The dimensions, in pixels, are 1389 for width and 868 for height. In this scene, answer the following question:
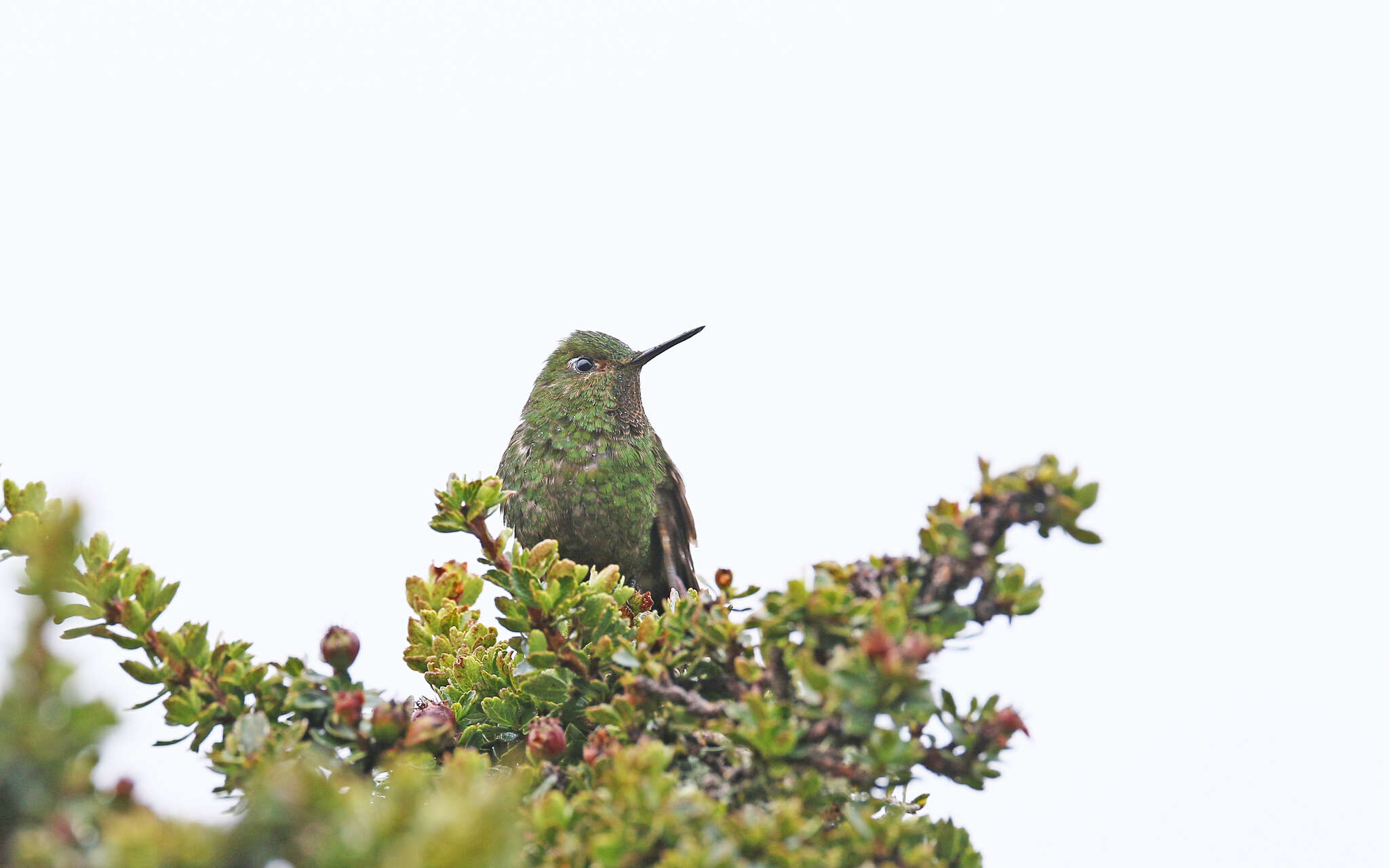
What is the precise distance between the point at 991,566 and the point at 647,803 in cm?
70

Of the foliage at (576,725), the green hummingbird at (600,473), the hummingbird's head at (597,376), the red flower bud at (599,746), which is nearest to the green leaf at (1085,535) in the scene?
the foliage at (576,725)

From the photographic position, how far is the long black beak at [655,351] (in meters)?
4.72

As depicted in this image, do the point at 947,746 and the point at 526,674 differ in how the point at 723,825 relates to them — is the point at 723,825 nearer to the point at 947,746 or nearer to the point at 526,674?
the point at 947,746

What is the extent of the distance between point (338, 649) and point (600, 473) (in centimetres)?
235

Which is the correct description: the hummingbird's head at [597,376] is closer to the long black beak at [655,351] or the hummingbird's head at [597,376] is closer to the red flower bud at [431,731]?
the long black beak at [655,351]

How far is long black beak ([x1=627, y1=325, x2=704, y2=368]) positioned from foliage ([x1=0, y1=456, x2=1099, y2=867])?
2323 mm

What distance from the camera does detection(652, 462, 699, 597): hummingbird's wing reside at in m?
4.46

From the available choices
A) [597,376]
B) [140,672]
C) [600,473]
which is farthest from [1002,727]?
[597,376]

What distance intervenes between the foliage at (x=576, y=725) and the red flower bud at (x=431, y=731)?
0.04 ft

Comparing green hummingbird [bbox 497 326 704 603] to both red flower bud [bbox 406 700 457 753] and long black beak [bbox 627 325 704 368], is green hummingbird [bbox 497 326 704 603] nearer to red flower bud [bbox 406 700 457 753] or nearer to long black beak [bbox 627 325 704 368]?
long black beak [bbox 627 325 704 368]

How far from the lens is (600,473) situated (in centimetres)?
436

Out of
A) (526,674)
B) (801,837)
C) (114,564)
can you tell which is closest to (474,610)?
(526,674)

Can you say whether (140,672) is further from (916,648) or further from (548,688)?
(916,648)

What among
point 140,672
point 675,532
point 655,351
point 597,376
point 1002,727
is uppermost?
point 655,351
